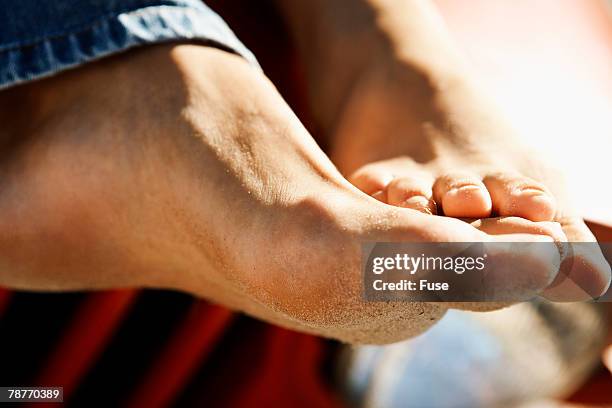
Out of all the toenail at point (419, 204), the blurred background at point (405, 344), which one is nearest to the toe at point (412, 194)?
the toenail at point (419, 204)

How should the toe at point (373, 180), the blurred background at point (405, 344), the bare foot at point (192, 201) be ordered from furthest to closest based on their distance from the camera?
the blurred background at point (405, 344), the toe at point (373, 180), the bare foot at point (192, 201)

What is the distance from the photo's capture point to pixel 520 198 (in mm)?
462

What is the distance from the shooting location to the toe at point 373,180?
51cm

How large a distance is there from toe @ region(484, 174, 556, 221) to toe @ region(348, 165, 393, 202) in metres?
0.07

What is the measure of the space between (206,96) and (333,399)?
0.55 metres

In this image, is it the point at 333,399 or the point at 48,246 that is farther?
the point at 333,399

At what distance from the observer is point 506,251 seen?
387mm

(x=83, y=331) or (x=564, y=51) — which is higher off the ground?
(x=564, y=51)

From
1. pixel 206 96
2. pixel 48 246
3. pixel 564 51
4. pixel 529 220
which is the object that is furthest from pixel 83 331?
pixel 564 51

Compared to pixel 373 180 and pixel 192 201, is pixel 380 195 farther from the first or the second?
pixel 192 201

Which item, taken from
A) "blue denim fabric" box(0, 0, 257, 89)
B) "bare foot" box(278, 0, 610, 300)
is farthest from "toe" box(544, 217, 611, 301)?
"blue denim fabric" box(0, 0, 257, 89)

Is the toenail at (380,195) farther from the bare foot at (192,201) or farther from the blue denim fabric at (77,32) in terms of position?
the blue denim fabric at (77,32)

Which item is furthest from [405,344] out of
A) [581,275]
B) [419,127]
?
[581,275]

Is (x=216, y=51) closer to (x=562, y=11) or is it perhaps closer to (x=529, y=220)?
(x=529, y=220)
